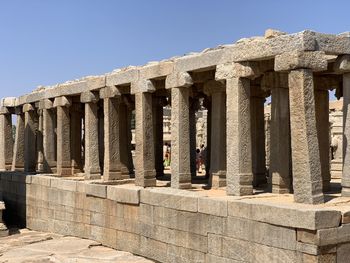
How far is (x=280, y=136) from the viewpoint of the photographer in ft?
36.9

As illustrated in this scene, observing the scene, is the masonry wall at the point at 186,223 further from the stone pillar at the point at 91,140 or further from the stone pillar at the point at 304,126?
the stone pillar at the point at 91,140

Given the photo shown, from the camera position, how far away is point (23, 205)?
18438mm

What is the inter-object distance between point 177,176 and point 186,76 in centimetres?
243

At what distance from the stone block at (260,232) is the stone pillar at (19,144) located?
13621 mm

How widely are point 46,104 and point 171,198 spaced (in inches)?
350

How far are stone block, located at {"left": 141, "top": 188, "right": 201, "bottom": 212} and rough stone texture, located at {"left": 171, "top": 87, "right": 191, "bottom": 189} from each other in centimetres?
38

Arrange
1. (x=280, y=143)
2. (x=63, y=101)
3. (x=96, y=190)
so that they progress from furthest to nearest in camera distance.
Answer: (x=63, y=101) → (x=96, y=190) → (x=280, y=143)

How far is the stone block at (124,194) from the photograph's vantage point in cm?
1248

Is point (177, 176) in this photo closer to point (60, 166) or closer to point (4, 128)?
point (60, 166)

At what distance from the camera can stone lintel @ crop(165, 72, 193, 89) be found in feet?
39.2

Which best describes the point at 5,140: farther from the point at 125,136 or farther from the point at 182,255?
the point at 182,255

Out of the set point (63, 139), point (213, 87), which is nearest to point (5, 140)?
point (63, 139)

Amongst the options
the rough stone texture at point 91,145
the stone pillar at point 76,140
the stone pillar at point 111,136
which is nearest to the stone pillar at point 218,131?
the stone pillar at point 111,136

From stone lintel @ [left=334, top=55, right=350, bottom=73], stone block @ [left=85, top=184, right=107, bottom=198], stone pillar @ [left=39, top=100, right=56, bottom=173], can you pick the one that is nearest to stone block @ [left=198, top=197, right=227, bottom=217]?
stone lintel @ [left=334, top=55, right=350, bottom=73]
